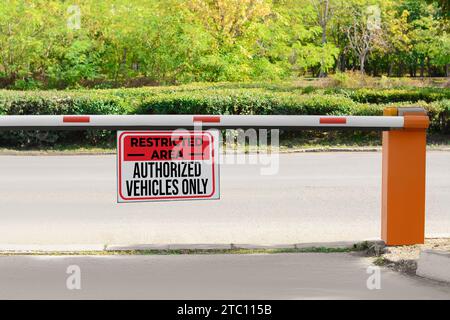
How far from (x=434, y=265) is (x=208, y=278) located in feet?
5.72

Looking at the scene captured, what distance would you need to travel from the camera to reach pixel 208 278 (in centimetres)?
639

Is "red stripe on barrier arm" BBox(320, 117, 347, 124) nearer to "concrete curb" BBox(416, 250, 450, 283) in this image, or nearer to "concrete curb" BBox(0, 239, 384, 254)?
"concrete curb" BBox(0, 239, 384, 254)

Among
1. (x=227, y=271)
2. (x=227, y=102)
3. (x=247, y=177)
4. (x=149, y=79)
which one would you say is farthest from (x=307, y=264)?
(x=149, y=79)

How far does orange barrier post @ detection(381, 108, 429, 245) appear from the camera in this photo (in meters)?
7.28

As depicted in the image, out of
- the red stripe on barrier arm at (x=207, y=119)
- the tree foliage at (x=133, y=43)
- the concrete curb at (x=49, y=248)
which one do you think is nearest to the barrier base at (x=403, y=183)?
the red stripe on barrier arm at (x=207, y=119)

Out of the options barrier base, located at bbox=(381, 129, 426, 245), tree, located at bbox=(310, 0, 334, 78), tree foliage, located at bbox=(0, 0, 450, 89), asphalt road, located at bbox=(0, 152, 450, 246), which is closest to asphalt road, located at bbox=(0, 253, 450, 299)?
barrier base, located at bbox=(381, 129, 426, 245)

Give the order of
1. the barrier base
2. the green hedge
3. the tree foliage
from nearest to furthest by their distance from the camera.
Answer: the barrier base < the green hedge < the tree foliage

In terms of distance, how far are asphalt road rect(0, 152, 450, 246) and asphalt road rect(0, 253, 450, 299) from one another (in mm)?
1577

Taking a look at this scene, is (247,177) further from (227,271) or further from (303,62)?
(303,62)

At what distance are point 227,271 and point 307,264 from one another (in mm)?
727

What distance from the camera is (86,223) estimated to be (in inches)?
387

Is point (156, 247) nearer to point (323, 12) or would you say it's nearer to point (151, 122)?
point (151, 122)

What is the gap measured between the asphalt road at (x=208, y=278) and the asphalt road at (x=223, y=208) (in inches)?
62.1

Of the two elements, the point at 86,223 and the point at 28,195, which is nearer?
the point at 86,223
